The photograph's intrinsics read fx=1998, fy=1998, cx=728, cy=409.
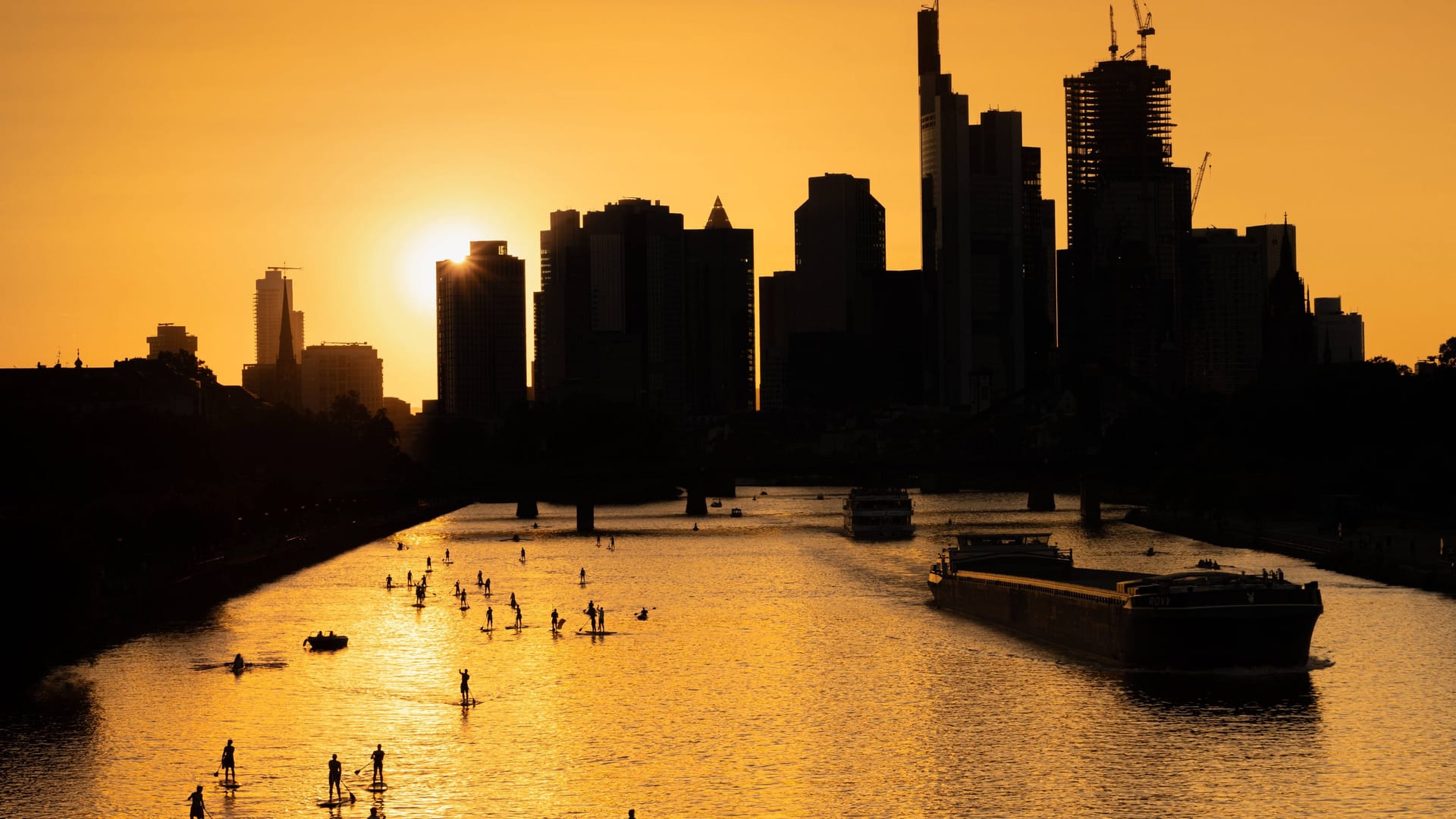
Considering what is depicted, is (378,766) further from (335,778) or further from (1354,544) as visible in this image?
(1354,544)

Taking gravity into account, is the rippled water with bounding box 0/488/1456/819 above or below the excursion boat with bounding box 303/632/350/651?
below

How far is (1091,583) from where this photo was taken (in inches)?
4122

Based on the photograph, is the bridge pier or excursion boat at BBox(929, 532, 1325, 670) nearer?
excursion boat at BBox(929, 532, 1325, 670)

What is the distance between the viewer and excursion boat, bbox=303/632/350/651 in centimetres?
9606

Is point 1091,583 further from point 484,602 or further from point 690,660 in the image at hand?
point 484,602

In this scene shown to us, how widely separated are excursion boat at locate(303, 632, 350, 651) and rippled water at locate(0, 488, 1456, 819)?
26.8 inches

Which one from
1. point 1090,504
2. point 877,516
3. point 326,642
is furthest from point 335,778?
point 1090,504

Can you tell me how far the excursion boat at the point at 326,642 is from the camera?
96062mm

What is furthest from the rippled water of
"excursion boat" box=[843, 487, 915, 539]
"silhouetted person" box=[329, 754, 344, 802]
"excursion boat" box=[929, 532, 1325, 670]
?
"excursion boat" box=[843, 487, 915, 539]

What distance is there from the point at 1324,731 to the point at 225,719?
39819 mm

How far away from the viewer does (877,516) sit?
17600 cm

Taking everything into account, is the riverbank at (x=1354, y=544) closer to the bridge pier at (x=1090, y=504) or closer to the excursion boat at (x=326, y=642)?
the bridge pier at (x=1090, y=504)

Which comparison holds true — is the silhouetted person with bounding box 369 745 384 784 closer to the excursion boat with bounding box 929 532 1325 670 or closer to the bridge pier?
the excursion boat with bounding box 929 532 1325 670

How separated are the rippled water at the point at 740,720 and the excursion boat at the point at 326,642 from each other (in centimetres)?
68
